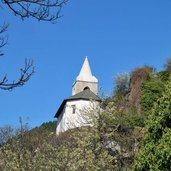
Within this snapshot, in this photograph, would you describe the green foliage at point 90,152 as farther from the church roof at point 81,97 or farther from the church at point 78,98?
the church roof at point 81,97

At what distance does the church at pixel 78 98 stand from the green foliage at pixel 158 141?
135 ft

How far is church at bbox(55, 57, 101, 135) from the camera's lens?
62.8m

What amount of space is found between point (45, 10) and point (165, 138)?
7.89 metres

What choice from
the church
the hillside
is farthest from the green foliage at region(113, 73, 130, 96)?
the hillside

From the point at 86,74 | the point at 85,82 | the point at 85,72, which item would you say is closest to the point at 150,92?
the point at 85,82

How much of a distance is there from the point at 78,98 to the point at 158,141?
5208 cm

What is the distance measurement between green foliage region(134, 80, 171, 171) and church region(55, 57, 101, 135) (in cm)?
4122

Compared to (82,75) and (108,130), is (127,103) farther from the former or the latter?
(82,75)

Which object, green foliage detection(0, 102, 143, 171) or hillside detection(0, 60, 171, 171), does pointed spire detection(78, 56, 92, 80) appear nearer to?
hillside detection(0, 60, 171, 171)

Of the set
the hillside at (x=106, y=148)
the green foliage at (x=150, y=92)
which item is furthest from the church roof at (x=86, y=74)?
the hillside at (x=106, y=148)

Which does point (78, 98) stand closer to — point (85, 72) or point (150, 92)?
point (85, 72)

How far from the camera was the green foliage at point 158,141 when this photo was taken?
12.8m

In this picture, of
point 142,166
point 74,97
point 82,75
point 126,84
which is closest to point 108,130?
point 142,166

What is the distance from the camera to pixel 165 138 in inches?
517
